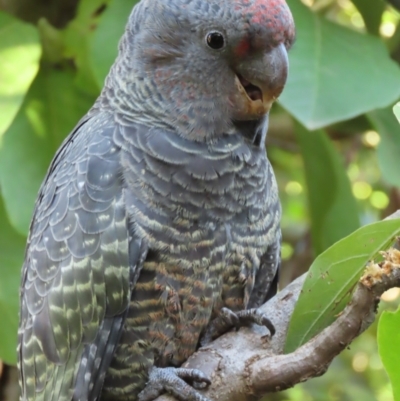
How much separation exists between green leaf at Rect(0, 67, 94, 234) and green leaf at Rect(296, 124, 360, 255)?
24.0 inches

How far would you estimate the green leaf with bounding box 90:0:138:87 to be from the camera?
1463 millimetres

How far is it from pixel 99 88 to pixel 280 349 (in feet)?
2.76

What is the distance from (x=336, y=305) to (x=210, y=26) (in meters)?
0.51

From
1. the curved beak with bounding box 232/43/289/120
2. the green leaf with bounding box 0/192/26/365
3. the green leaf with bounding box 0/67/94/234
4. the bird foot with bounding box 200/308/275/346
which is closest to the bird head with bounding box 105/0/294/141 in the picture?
the curved beak with bounding box 232/43/289/120

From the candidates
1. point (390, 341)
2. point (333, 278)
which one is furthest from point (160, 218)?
point (390, 341)

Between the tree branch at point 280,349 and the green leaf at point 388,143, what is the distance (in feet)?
1.64

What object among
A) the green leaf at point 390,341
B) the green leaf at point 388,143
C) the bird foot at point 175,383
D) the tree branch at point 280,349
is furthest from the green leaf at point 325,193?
the green leaf at point 390,341

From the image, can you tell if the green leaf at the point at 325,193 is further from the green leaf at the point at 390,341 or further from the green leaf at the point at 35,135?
the green leaf at the point at 390,341

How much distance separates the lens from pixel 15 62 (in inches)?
59.3

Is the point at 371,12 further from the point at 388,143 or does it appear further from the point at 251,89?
the point at 251,89

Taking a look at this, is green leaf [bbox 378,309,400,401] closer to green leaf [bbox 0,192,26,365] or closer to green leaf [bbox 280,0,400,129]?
green leaf [bbox 280,0,400,129]

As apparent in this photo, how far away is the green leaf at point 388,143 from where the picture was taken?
Answer: 142 centimetres

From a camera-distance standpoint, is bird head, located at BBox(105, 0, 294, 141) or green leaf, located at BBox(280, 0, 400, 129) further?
green leaf, located at BBox(280, 0, 400, 129)

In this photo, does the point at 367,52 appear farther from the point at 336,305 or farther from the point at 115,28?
the point at 336,305
